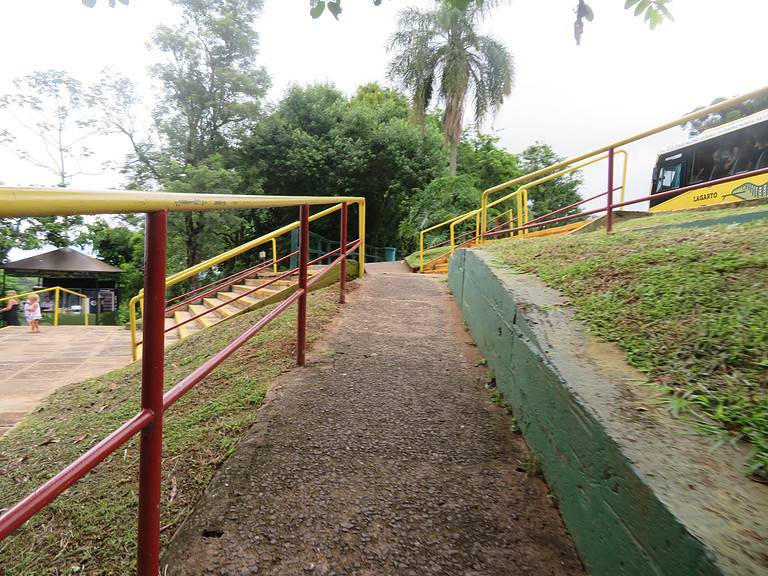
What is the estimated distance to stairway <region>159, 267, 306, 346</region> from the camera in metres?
6.75

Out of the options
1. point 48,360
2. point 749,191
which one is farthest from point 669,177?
point 48,360

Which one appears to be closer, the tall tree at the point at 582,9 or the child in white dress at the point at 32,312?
the tall tree at the point at 582,9

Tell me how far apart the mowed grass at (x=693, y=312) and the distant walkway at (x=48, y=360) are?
475 cm

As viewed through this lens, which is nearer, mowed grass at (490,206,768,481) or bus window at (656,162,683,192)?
mowed grass at (490,206,768,481)

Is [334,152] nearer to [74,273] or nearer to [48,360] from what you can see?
[48,360]

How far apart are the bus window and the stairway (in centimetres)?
789

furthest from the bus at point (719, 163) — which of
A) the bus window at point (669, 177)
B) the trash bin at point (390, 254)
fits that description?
the trash bin at point (390, 254)

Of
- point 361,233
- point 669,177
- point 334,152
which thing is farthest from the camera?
point 334,152

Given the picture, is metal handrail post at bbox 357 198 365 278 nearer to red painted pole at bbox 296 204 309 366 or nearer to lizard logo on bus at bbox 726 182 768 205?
red painted pole at bbox 296 204 309 366

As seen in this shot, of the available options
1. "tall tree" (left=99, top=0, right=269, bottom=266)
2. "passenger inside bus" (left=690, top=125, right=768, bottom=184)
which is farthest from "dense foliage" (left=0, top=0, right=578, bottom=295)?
"passenger inside bus" (left=690, top=125, right=768, bottom=184)

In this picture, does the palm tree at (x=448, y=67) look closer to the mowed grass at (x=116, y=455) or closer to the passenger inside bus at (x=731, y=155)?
the passenger inside bus at (x=731, y=155)

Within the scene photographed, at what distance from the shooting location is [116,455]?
7.07ft

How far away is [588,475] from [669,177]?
1027cm

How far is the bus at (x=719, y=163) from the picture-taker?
23.8 feet
